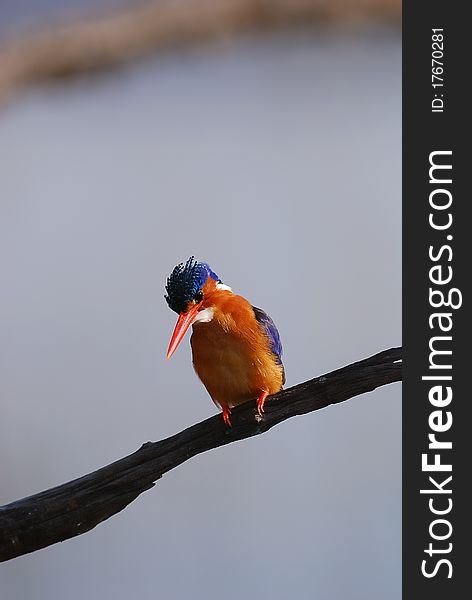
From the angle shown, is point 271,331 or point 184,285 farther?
point 271,331

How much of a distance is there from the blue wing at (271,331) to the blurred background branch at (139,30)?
0.74 m

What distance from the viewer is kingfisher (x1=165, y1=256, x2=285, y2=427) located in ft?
5.74

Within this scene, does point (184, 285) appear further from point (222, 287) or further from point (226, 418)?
point (226, 418)

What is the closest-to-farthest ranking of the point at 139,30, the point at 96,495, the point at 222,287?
the point at 96,495, the point at 222,287, the point at 139,30

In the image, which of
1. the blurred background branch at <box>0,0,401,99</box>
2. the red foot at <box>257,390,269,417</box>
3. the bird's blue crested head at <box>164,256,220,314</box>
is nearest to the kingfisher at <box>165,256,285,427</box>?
the bird's blue crested head at <box>164,256,220,314</box>

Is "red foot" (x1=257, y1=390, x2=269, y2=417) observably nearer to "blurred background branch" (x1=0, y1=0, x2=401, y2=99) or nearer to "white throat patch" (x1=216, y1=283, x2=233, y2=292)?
"white throat patch" (x1=216, y1=283, x2=233, y2=292)

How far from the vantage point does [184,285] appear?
1.74 m

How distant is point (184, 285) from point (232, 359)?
182 millimetres

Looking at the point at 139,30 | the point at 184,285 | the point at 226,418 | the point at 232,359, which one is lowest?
the point at 226,418

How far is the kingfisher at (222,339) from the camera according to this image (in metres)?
1.75

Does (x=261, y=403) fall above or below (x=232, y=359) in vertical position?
below

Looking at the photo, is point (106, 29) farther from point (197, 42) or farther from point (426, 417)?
point (426, 417)

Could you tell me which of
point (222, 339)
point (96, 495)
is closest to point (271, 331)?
point (222, 339)

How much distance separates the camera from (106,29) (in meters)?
2.18
